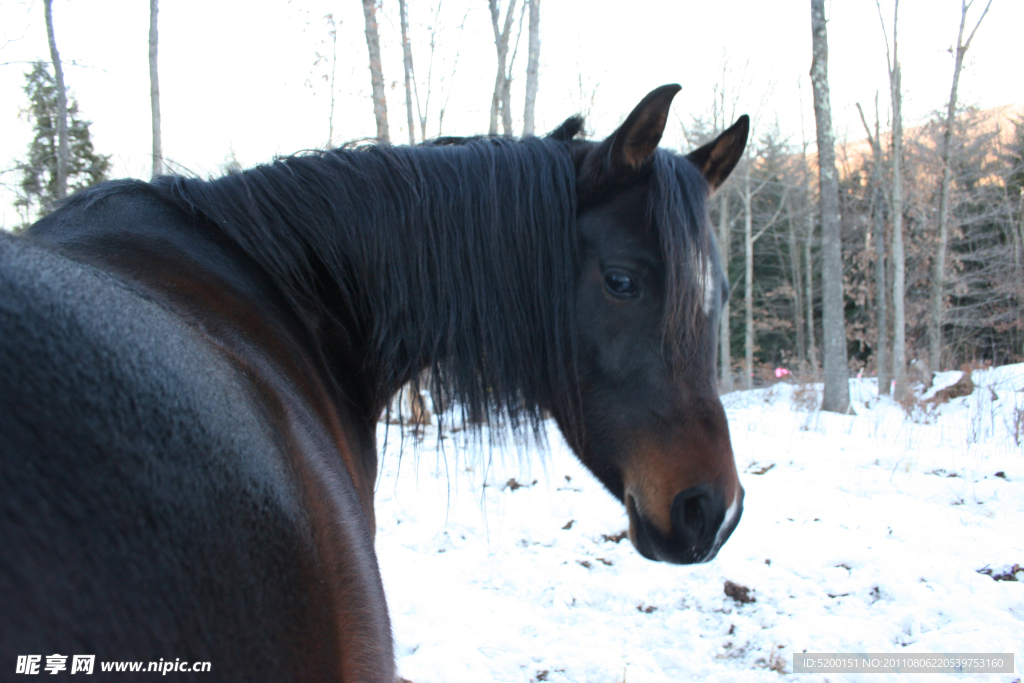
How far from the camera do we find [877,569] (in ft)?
10.8

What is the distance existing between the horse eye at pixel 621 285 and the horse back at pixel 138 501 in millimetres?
1061

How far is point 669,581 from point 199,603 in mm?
3256

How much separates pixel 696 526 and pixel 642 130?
1179 millimetres

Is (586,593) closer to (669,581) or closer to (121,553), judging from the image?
(669,581)

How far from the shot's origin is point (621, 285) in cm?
171

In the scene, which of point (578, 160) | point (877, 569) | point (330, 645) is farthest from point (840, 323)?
point (330, 645)

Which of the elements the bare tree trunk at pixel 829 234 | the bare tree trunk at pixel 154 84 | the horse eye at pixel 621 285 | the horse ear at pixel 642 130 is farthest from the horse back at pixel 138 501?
the bare tree trunk at pixel 154 84

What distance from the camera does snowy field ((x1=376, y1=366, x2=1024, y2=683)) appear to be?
8.98 feet

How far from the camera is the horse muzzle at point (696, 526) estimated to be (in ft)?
5.05

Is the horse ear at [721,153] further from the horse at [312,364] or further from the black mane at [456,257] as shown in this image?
the black mane at [456,257]

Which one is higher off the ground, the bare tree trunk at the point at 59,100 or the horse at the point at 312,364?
the bare tree trunk at the point at 59,100

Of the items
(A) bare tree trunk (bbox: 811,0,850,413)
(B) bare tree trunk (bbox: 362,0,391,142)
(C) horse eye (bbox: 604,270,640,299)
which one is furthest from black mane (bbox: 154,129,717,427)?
(A) bare tree trunk (bbox: 811,0,850,413)

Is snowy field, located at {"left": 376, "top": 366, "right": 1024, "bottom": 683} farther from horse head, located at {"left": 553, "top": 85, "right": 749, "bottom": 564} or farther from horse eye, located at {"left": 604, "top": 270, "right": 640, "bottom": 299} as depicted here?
horse eye, located at {"left": 604, "top": 270, "right": 640, "bottom": 299}

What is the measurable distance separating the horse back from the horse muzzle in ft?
3.06
